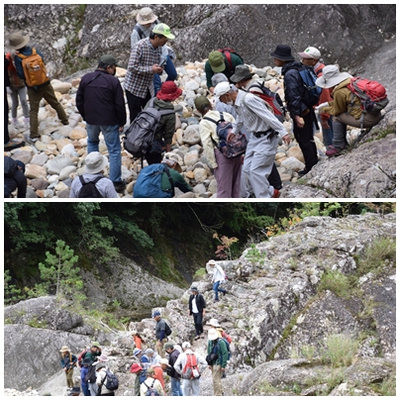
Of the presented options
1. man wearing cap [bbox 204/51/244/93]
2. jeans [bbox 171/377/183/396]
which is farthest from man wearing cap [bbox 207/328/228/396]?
man wearing cap [bbox 204/51/244/93]

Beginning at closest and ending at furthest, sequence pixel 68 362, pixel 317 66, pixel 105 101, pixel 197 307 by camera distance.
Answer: pixel 105 101, pixel 317 66, pixel 68 362, pixel 197 307

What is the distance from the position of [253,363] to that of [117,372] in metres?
2.08

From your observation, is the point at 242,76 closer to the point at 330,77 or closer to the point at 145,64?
the point at 330,77

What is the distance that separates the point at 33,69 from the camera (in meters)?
9.21

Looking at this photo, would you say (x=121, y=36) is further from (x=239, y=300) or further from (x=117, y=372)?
(x=117, y=372)

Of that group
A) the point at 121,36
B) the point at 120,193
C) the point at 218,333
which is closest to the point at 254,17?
the point at 121,36

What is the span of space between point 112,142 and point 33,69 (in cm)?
231

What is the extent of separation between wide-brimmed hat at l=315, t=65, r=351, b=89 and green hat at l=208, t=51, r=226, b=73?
1950 millimetres

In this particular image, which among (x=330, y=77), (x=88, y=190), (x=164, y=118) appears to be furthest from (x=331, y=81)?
(x=88, y=190)

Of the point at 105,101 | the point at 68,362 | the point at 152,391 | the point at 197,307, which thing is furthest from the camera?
the point at 197,307

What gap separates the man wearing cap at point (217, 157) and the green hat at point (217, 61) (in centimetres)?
135

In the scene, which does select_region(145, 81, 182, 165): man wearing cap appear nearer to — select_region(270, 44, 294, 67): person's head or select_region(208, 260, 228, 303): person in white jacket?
select_region(270, 44, 294, 67): person's head

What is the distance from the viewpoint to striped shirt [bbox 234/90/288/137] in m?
6.62

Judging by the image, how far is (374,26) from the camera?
11711mm
